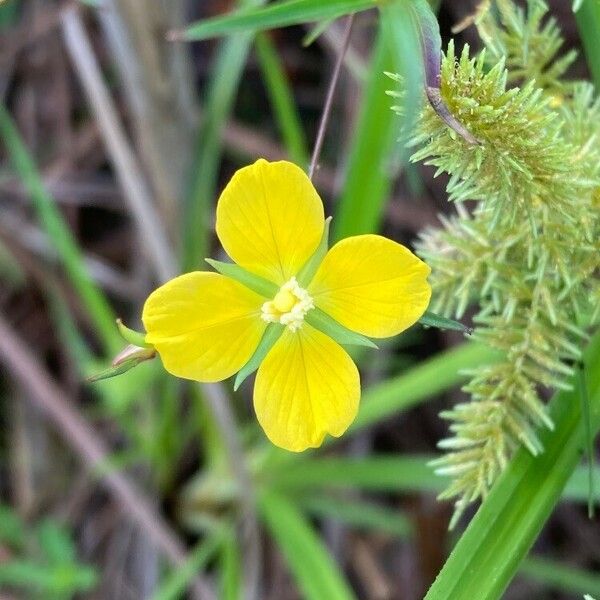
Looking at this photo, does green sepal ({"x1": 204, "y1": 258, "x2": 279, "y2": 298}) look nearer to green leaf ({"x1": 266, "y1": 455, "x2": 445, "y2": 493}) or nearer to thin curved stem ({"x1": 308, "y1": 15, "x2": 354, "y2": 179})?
thin curved stem ({"x1": 308, "y1": 15, "x2": 354, "y2": 179})

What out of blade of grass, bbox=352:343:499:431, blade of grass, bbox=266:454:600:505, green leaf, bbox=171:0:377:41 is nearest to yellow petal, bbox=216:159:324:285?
green leaf, bbox=171:0:377:41

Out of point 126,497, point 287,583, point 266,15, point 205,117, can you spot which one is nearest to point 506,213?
point 266,15

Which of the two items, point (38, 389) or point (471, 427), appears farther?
point (38, 389)

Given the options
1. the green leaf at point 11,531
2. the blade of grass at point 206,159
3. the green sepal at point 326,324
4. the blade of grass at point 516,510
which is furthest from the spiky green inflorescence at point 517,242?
the green leaf at point 11,531

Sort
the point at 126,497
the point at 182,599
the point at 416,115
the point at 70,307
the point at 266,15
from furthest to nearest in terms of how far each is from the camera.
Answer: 1. the point at 70,307
2. the point at 182,599
3. the point at 126,497
4. the point at 266,15
5. the point at 416,115

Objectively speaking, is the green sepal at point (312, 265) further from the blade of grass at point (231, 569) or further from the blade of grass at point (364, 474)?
the blade of grass at point (231, 569)

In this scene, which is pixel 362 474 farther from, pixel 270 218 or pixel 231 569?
pixel 270 218

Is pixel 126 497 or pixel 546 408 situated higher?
pixel 546 408

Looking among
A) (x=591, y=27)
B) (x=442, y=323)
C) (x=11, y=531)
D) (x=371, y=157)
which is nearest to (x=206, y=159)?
(x=371, y=157)

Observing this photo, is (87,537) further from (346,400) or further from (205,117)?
(346,400)
